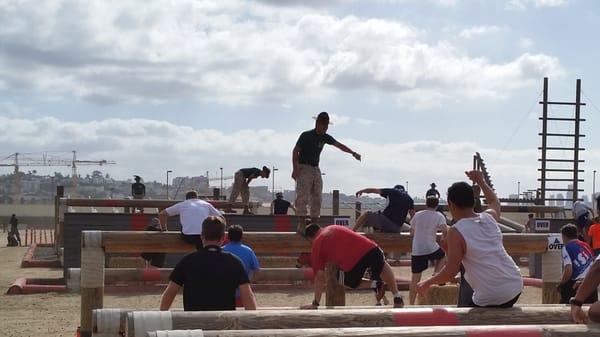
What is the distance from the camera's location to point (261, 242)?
9453mm

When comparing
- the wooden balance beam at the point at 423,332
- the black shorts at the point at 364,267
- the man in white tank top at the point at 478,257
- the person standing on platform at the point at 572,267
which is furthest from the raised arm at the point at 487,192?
the person standing on platform at the point at 572,267

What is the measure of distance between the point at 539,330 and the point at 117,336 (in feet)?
8.53

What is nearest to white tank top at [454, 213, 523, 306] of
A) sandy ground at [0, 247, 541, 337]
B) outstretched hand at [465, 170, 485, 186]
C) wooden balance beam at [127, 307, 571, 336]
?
wooden balance beam at [127, 307, 571, 336]

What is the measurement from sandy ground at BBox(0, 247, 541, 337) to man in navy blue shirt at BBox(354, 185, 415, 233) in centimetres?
342

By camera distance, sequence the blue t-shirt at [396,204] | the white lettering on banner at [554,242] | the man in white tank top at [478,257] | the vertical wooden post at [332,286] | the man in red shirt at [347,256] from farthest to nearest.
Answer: the blue t-shirt at [396,204], the white lettering on banner at [554,242], the vertical wooden post at [332,286], the man in red shirt at [347,256], the man in white tank top at [478,257]

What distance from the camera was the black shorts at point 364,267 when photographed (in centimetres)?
870

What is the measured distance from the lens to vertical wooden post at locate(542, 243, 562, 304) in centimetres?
953

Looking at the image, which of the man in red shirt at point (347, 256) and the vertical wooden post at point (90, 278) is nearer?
the vertical wooden post at point (90, 278)

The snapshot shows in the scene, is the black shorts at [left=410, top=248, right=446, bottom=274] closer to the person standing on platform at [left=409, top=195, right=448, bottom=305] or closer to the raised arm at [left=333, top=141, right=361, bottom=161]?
the person standing on platform at [left=409, top=195, right=448, bottom=305]

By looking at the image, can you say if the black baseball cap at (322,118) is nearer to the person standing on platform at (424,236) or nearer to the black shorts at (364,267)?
the person standing on platform at (424,236)

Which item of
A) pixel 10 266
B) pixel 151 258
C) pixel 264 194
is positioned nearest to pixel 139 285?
pixel 151 258

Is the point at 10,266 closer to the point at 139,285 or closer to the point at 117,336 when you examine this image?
the point at 139,285

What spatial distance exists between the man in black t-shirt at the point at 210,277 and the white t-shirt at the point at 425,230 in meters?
4.60

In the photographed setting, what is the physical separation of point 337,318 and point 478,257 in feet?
4.14
